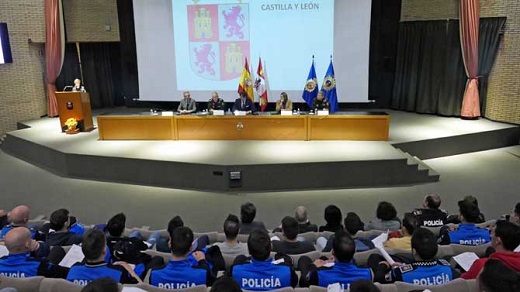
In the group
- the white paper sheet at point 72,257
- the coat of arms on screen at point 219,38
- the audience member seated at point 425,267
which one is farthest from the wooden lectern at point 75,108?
the audience member seated at point 425,267

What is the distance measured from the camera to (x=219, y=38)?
1038 centimetres

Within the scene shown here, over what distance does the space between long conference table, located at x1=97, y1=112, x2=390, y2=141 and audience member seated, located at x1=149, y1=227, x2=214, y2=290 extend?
19.1 ft

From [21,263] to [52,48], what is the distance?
9667 mm

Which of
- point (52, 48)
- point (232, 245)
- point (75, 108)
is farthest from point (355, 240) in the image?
point (52, 48)

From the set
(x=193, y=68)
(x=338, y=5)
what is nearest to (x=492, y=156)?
(x=338, y=5)

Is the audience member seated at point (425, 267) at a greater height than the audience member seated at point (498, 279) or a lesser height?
lesser

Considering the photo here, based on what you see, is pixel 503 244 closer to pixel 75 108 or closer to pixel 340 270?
pixel 340 270

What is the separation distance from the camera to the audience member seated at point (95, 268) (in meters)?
2.82

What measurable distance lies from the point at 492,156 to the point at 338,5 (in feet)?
15.6

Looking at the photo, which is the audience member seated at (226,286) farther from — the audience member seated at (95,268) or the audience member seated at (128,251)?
the audience member seated at (128,251)

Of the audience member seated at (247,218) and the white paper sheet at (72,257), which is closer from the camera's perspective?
the white paper sheet at (72,257)

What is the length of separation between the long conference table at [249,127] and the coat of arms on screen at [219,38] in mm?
2257

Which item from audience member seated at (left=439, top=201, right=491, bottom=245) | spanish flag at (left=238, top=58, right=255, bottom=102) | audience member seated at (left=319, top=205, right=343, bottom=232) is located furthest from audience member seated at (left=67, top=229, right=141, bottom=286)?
spanish flag at (left=238, top=58, right=255, bottom=102)

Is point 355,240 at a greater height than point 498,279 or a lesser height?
lesser
